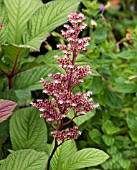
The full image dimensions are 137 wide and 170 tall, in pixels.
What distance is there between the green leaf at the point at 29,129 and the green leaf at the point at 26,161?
0.18 meters

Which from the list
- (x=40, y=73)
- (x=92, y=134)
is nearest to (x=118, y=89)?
(x=92, y=134)

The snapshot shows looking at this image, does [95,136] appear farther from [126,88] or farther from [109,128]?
[126,88]

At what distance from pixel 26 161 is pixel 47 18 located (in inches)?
25.4

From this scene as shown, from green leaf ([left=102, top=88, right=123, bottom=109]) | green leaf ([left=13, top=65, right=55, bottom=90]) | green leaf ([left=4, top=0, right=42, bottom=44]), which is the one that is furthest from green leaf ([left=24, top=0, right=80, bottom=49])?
green leaf ([left=102, top=88, right=123, bottom=109])

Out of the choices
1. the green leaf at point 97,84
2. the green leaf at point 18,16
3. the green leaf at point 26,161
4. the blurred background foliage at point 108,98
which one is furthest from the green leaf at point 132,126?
the green leaf at point 26,161

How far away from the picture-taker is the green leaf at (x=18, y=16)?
187 centimetres

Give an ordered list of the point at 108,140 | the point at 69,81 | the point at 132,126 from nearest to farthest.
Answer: the point at 69,81 < the point at 132,126 < the point at 108,140

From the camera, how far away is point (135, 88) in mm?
2289

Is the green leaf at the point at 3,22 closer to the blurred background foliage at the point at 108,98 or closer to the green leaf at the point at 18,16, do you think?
the green leaf at the point at 18,16

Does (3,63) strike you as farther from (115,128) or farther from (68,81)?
(115,128)

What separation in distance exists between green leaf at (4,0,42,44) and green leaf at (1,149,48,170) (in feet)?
1.87

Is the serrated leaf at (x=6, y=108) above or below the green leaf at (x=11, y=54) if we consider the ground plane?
below

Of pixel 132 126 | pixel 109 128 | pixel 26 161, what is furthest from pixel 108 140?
pixel 26 161

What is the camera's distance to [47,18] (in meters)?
1.83
